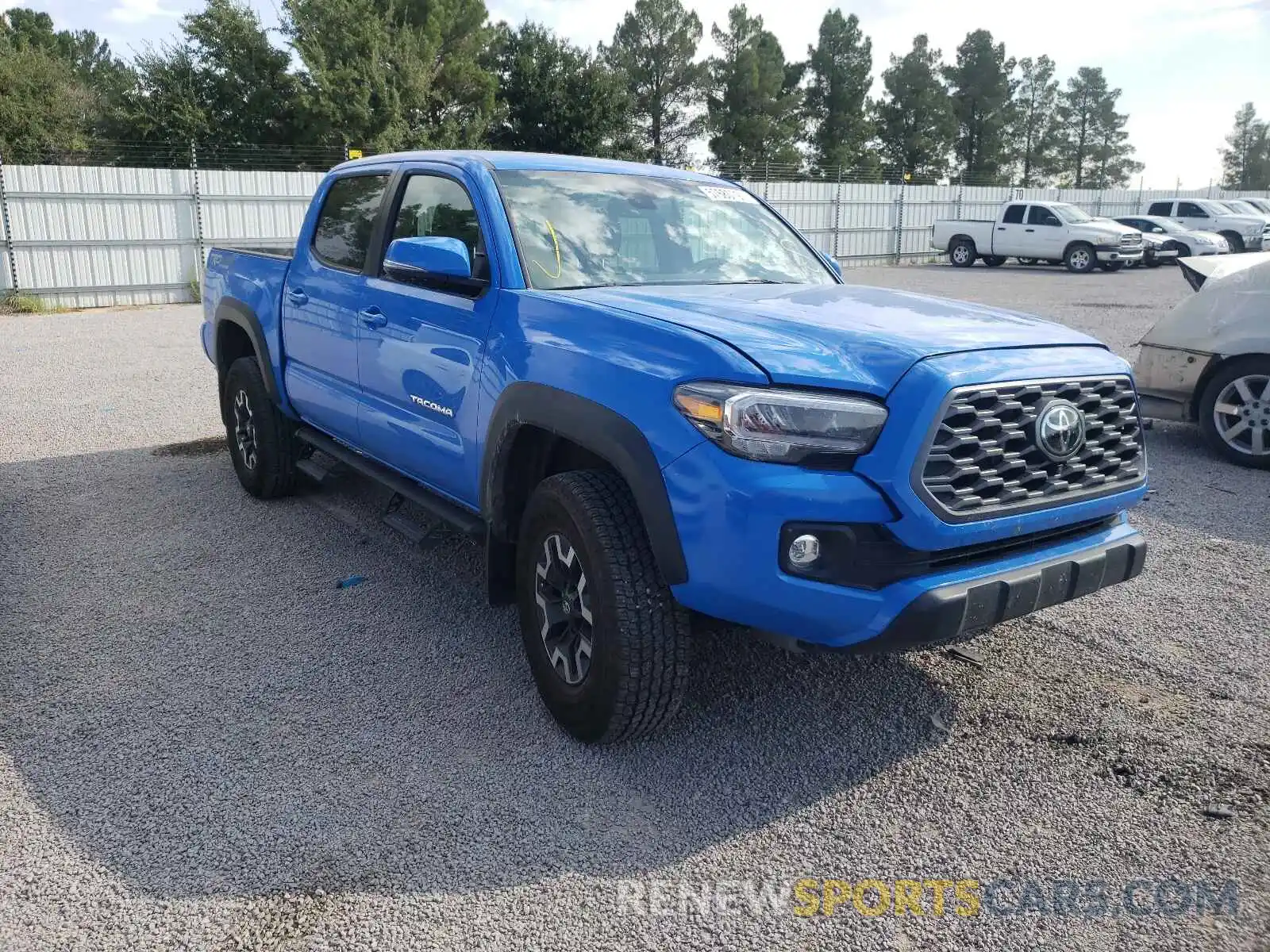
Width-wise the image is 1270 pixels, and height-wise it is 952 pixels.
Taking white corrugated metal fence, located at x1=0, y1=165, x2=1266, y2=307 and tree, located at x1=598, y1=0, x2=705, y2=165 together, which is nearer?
white corrugated metal fence, located at x1=0, y1=165, x2=1266, y2=307

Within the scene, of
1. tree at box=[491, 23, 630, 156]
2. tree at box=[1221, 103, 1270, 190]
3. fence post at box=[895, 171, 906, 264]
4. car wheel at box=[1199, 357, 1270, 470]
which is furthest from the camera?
tree at box=[1221, 103, 1270, 190]

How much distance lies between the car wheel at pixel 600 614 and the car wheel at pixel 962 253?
89.4ft

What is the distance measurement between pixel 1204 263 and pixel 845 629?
6239 millimetres

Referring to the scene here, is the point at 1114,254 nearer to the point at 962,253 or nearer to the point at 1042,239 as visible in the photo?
the point at 1042,239

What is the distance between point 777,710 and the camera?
Result: 3482mm

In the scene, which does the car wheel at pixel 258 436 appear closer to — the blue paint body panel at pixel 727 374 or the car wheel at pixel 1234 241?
the blue paint body panel at pixel 727 374

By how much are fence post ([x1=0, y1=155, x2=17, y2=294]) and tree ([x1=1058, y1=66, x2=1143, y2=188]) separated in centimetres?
7908

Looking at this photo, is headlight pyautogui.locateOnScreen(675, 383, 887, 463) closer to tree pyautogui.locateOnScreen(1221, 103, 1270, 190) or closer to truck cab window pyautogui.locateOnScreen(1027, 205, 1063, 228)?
truck cab window pyautogui.locateOnScreen(1027, 205, 1063, 228)

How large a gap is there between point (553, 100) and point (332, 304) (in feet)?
128

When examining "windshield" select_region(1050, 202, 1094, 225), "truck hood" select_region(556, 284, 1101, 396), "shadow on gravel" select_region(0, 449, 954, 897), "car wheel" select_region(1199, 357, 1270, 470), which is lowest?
"shadow on gravel" select_region(0, 449, 954, 897)

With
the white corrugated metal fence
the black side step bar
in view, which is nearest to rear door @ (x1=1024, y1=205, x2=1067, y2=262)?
the white corrugated metal fence

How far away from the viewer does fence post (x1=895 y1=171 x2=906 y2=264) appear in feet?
96.8

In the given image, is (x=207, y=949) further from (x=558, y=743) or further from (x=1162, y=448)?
(x=1162, y=448)

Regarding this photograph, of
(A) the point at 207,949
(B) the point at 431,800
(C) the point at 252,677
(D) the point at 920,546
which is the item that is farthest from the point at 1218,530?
(A) the point at 207,949
